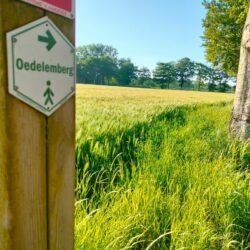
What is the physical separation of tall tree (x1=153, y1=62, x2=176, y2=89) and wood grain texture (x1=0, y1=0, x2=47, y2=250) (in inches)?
3506

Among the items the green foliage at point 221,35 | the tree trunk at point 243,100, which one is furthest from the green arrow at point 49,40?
the green foliage at point 221,35

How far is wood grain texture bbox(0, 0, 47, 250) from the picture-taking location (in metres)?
0.69

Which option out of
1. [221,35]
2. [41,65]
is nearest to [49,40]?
[41,65]

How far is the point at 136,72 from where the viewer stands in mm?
93125

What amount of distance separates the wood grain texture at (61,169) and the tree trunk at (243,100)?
11.6 ft

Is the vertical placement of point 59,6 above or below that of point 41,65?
above

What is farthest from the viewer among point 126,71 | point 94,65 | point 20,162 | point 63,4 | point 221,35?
point 126,71

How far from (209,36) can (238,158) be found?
17.3m

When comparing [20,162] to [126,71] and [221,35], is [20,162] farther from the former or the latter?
[126,71]

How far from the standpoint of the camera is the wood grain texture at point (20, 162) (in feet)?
2.27

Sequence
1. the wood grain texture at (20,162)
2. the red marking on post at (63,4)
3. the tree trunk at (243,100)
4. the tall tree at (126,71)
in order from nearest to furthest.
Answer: the wood grain texture at (20,162), the red marking on post at (63,4), the tree trunk at (243,100), the tall tree at (126,71)

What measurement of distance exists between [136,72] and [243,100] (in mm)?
90358

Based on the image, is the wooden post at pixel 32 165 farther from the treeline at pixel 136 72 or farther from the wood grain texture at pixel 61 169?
the treeline at pixel 136 72

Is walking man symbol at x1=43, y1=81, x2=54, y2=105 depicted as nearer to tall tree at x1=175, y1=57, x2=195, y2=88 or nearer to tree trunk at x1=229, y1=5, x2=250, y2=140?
tree trunk at x1=229, y1=5, x2=250, y2=140
